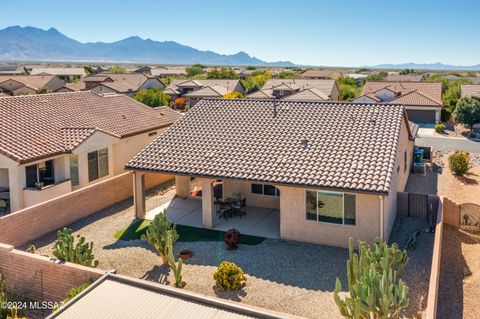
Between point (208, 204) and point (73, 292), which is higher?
point (208, 204)

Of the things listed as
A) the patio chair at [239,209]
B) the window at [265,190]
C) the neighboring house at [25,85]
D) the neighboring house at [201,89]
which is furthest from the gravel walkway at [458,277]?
the neighboring house at [25,85]

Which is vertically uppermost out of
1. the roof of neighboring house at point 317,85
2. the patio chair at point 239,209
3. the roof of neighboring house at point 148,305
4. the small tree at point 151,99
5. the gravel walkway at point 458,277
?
the roof of neighboring house at point 317,85

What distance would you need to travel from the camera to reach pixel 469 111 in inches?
2105

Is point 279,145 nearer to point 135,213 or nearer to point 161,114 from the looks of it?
point 135,213

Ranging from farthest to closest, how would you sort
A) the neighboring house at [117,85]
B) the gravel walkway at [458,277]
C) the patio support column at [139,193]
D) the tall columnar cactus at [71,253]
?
the neighboring house at [117,85] → the patio support column at [139,193] → the tall columnar cactus at [71,253] → the gravel walkway at [458,277]

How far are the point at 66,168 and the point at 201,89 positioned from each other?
184 feet

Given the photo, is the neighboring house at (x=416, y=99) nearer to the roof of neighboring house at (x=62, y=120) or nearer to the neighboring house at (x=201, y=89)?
the neighboring house at (x=201, y=89)

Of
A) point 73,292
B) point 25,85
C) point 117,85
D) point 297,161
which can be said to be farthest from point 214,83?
point 73,292

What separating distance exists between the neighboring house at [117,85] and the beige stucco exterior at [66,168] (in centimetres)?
5386

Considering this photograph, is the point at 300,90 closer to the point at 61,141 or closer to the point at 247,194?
the point at 247,194

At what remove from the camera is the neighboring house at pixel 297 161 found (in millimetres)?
18094

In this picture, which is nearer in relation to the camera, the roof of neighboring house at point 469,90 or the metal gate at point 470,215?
the metal gate at point 470,215

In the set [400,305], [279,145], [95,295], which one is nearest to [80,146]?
[279,145]

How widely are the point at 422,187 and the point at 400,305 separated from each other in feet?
65.3
